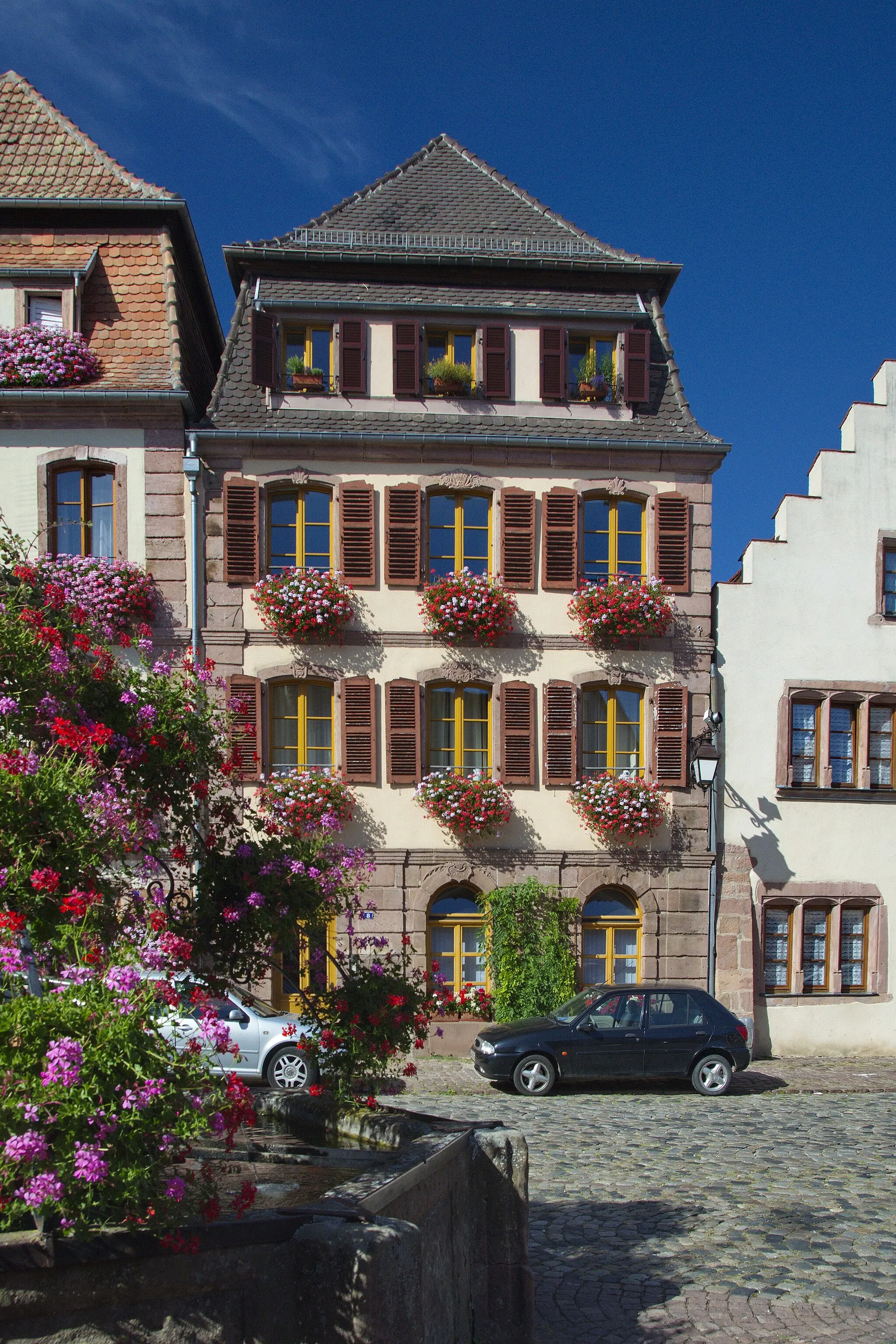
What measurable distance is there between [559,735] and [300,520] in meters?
4.83

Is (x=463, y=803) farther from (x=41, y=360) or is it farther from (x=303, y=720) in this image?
(x=41, y=360)

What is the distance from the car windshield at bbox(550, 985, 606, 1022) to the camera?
45.4 ft

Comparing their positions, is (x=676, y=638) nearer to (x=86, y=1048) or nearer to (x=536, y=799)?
(x=536, y=799)

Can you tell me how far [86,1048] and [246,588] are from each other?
13.6 m

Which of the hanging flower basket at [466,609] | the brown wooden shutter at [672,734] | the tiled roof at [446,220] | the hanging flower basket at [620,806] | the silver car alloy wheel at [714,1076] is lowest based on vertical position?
the silver car alloy wheel at [714,1076]

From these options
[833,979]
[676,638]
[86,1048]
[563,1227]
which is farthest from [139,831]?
[833,979]

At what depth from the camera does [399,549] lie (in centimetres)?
1675

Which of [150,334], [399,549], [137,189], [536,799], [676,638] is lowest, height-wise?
[536,799]

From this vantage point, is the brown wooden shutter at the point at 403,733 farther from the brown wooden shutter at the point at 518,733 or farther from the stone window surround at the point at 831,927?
the stone window surround at the point at 831,927

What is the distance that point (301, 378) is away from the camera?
1719 cm

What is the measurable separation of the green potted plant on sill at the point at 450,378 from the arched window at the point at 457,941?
7.22m

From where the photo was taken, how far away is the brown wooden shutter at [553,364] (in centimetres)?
1750

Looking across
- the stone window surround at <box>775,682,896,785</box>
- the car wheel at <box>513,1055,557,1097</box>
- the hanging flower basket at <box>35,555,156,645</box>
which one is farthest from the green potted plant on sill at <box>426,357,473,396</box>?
the car wheel at <box>513,1055,557,1097</box>

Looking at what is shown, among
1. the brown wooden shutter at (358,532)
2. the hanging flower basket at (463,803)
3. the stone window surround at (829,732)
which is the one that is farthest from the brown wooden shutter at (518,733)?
the stone window surround at (829,732)
